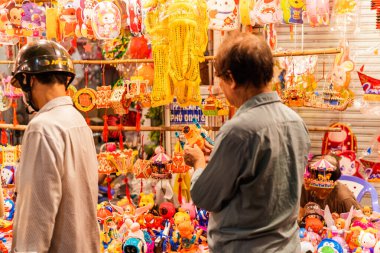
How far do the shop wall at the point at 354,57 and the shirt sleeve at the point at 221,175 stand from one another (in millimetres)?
2949

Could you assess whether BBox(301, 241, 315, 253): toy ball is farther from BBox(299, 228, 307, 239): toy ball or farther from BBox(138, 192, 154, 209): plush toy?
BBox(138, 192, 154, 209): plush toy

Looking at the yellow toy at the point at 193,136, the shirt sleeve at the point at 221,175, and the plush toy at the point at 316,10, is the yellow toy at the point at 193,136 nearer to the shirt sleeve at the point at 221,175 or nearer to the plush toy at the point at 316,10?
the shirt sleeve at the point at 221,175

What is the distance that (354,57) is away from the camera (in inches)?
176

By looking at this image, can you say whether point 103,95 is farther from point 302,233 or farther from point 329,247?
point 329,247

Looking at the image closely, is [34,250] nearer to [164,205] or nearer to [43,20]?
[164,205]

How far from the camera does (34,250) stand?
1862 millimetres

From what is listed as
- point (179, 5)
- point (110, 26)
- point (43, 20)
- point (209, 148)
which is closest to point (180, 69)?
point (179, 5)

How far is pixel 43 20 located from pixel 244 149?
8.39 ft

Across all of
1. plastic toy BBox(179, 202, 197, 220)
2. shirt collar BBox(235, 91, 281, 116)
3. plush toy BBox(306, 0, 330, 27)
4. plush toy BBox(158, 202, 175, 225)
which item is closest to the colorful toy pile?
plastic toy BBox(179, 202, 197, 220)

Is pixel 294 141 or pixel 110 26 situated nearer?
pixel 294 141

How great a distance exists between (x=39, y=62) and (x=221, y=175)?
88 cm

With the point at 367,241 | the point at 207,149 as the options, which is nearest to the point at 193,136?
the point at 207,149

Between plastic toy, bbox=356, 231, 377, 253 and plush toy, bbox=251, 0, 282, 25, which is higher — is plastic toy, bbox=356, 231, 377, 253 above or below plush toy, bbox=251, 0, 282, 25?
below

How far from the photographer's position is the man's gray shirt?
1721 mm
